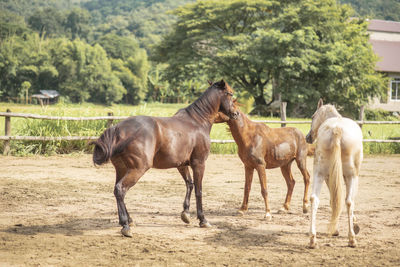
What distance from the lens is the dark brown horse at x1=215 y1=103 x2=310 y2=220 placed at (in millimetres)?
6668

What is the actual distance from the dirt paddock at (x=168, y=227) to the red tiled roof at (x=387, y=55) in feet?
102

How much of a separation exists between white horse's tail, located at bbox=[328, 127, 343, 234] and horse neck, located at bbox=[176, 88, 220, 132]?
1.68m

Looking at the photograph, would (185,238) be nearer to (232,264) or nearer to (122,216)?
(122,216)

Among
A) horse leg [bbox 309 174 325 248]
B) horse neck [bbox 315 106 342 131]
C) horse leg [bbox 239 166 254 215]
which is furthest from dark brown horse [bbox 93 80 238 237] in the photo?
horse leg [bbox 309 174 325 248]

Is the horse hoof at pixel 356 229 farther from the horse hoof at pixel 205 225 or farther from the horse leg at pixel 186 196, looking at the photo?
the horse leg at pixel 186 196

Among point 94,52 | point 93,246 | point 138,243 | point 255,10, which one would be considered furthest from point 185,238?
point 94,52

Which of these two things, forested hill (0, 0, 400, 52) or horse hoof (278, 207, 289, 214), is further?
Answer: forested hill (0, 0, 400, 52)

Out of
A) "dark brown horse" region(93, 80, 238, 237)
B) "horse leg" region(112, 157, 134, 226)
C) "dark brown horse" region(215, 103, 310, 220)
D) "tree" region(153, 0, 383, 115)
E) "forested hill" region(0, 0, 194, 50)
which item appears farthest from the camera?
"forested hill" region(0, 0, 194, 50)

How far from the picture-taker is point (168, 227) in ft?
19.0

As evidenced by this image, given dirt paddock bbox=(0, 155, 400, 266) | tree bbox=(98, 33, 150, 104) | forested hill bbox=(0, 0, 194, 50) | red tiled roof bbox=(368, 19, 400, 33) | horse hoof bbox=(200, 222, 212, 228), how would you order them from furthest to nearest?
forested hill bbox=(0, 0, 194, 50), tree bbox=(98, 33, 150, 104), red tiled roof bbox=(368, 19, 400, 33), horse hoof bbox=(200, 222, 212, 228), dirt paddock bbox=(0, 155, 400, 266)

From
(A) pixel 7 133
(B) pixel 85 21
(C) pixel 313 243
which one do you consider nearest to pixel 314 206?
(C) pixel 313 243

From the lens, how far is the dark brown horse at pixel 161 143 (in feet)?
16.9

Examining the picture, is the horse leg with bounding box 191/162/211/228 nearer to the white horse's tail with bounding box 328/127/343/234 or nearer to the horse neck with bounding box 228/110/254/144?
the horse neck with bounding box 228/110/254/144

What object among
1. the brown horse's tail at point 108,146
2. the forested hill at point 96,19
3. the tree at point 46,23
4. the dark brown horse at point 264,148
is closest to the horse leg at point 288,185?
the dark brown horse at point 264,148
